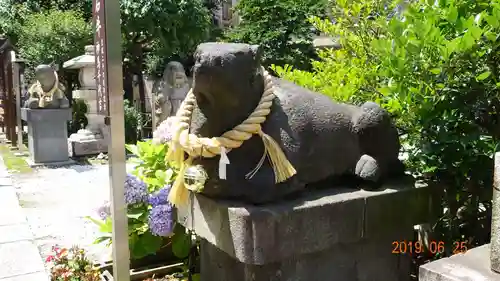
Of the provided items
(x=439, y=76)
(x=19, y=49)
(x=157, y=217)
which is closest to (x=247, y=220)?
(x=157, y=217)

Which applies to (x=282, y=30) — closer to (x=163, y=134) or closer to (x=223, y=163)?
(x=163, y=134)

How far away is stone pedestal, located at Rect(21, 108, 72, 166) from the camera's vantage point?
315 inches

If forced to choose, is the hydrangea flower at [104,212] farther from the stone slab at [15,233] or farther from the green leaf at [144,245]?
the stone slab at [15,233]

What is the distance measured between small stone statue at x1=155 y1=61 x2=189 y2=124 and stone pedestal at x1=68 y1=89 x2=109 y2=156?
1.37 meters

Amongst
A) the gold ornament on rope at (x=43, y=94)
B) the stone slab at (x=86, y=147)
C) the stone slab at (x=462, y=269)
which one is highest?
the gold ornament on rope at (x=43, y=94)

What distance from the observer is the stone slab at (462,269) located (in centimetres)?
152

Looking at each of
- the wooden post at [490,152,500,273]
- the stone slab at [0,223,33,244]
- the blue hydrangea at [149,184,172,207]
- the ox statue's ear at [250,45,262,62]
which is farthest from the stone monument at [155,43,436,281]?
the stone slab at [0,223,33,244]

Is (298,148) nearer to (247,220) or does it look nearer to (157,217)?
(247,220)

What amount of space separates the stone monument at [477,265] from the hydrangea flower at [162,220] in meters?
1.55

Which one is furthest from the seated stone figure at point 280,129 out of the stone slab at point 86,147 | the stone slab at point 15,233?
the stone slab at point 86,147

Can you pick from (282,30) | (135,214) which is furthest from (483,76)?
(282,30)

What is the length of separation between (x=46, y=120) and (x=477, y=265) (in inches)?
306

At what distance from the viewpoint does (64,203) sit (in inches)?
217
